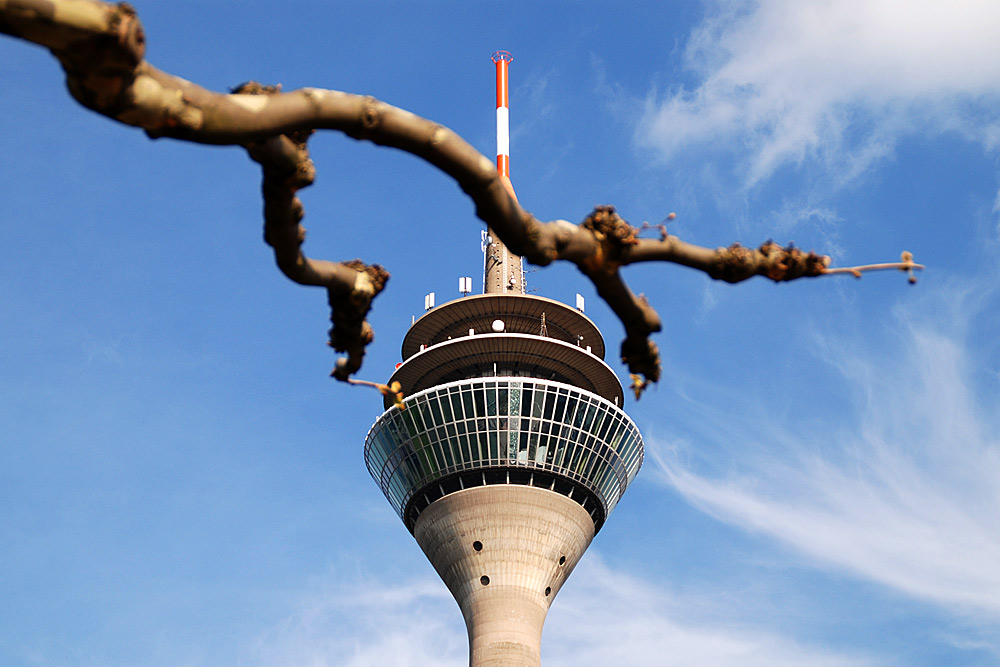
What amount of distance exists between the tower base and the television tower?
0.10 m

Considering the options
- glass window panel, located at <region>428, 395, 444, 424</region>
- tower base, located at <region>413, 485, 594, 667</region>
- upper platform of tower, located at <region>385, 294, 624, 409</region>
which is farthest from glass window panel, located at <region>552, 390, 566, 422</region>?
glass window panel, located at <region>428, 395, 444, 424</region>

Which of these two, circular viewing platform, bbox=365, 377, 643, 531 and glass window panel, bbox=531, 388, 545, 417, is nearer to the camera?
circular viewing platform, bbox=365, 377, 643, 531

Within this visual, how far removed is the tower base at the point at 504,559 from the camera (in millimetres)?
90750

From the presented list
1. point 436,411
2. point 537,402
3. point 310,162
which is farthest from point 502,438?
point 310,162

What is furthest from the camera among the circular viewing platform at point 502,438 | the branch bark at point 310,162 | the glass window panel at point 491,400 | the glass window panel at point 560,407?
the glass window panel at point 560,407

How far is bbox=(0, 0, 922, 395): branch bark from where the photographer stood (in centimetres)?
614

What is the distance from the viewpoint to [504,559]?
9188cm

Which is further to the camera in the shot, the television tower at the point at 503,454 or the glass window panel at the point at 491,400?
the glass window panel at the point at 491,400

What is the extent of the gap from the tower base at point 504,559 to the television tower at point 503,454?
0.10 metres

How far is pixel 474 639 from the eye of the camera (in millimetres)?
91812

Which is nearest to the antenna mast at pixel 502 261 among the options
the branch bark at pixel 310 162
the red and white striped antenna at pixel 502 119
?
the red and white striped antenna at pixel 502 119

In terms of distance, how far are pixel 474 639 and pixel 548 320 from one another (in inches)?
1082

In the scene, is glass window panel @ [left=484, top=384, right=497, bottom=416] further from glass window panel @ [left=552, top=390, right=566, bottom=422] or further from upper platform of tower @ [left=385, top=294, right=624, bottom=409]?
glass window panel @ [left=552, top=390, right=566, bottom=422]

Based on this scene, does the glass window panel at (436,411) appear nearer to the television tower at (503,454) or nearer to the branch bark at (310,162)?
the television tower at (503,454)
